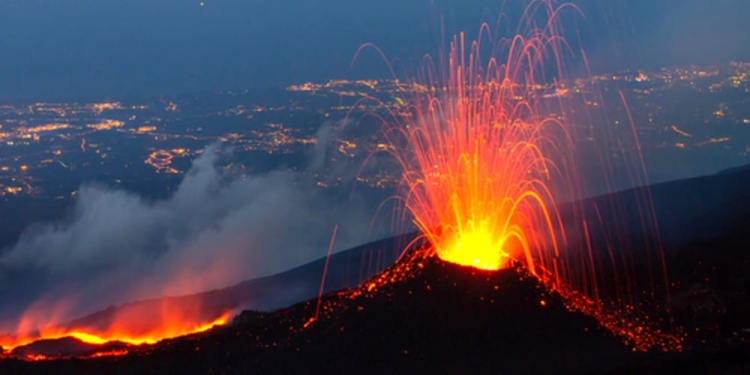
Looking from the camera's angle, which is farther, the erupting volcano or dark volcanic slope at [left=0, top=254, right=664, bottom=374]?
the erupting volcano

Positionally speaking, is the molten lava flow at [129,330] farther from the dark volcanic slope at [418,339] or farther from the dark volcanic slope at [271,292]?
the dark volcanic slope at [418,339]

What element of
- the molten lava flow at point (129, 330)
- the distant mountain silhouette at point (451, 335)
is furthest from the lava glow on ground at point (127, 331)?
the distant mountain silhouette at point (451, 335)

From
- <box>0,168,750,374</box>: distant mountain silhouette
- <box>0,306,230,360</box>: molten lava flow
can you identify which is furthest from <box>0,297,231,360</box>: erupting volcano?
<box>0,168,750,374</box>: distant mountain silhouette

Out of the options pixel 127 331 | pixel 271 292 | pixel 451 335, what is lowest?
pixel 451 335

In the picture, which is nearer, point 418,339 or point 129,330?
point 418,339

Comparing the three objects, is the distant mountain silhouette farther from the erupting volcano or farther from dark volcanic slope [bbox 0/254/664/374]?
the erupting volcano

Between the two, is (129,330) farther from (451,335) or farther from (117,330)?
(451,335)

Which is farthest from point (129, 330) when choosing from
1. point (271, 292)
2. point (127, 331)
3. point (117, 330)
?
point (271, 292)

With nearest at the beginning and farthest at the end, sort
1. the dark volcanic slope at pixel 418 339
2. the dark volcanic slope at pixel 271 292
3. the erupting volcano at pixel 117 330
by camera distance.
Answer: the dark volcanic slope at pixel 418 339 → the erupting volcano at pixel 117 330 → the dark volcanic slope at pixel 271 292
